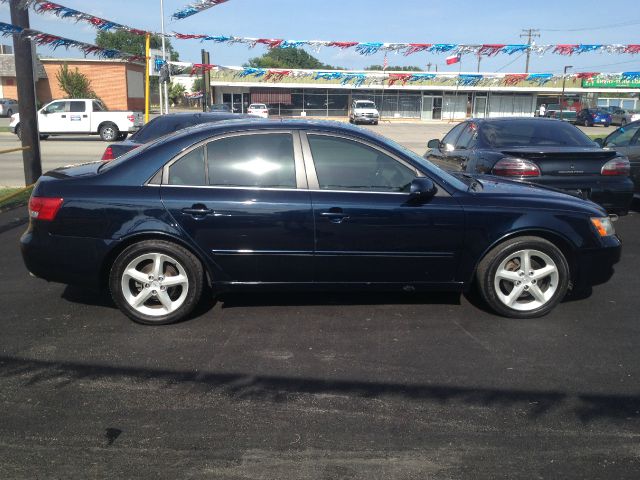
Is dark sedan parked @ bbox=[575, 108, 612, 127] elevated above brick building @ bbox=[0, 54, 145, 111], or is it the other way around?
brick building @ bbox=[0, 54, 145, 111]

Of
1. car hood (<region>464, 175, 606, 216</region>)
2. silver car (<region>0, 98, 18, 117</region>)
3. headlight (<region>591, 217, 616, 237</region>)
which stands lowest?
headlight (<region>591, 217, 616, 237</region>)

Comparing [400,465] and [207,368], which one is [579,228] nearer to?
[400,465]

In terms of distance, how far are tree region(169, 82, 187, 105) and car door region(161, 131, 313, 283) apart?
2524 inches

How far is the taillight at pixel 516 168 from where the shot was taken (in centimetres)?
723

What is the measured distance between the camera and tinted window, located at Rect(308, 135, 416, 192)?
467 centimetres

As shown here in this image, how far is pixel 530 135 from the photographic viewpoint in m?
8.15

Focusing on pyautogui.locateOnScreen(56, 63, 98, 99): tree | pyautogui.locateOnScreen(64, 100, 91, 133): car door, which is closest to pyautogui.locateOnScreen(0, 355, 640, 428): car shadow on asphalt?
pyautogui.locateOnScreen(64, 100, 91, 133): car door

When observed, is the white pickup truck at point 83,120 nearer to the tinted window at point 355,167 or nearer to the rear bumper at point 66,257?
the rear bumper at point 66,257

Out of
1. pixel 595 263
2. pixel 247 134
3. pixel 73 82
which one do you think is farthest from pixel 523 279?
pixel 73 82

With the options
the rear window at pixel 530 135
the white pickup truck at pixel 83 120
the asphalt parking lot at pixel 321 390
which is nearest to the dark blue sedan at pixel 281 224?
the asphalt parking lot at pixel 321 390

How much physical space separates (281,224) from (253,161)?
0.57 metres

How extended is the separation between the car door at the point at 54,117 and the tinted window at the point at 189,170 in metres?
22.8

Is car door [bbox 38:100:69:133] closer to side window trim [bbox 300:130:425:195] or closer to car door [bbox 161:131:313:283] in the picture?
car door [bbox 161:131:313:283]

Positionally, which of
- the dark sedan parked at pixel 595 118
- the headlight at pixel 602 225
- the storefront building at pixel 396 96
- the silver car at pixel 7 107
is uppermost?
the storefront building at pixel 396 96
